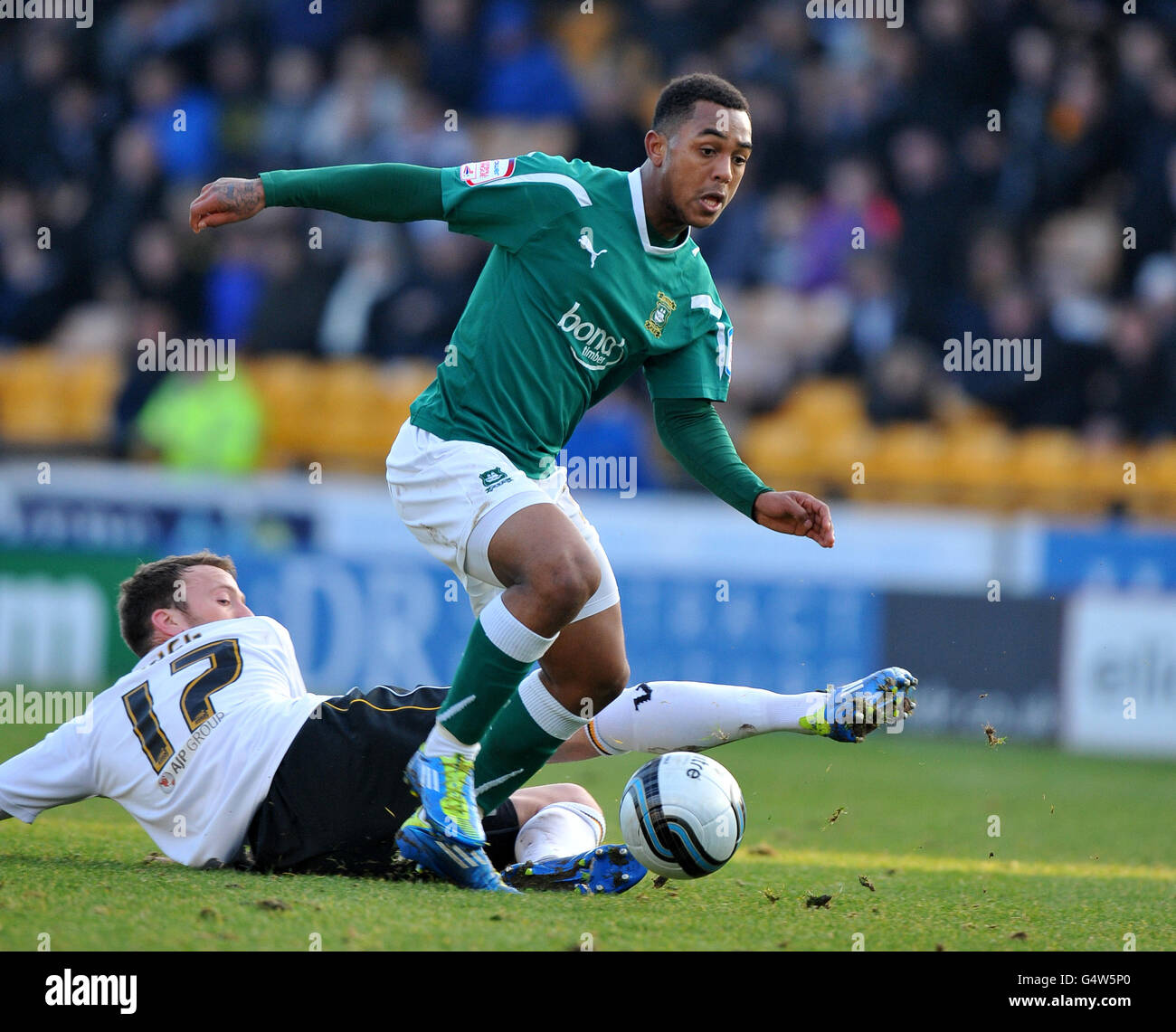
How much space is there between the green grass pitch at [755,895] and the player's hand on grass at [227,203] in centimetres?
178

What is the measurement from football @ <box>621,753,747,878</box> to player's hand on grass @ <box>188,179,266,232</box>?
1900 mm

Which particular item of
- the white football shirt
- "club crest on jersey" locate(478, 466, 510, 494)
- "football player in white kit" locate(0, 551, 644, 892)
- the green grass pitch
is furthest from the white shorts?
the green grass pitch

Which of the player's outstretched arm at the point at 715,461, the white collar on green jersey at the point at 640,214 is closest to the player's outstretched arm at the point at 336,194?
the white collar on green jersey at the point at 640,214

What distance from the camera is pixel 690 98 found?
14.8ft

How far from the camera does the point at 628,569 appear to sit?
10.1 meters

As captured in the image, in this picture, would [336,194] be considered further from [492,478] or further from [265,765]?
[265,765]

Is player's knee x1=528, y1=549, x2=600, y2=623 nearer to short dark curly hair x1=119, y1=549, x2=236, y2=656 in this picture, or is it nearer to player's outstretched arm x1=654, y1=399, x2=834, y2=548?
player's outstretched arm x1=654, y1=399, x2=834, y2=548

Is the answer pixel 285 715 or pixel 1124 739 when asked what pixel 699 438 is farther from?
pixel 1124 739

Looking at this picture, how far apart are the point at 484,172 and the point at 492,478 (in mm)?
935

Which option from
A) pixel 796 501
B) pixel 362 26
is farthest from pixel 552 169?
pixel 362 26

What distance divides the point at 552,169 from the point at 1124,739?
666 centimetres

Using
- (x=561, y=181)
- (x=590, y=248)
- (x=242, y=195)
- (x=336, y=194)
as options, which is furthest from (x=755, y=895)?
(x=242, y=195)

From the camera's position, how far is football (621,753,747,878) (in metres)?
4.05
